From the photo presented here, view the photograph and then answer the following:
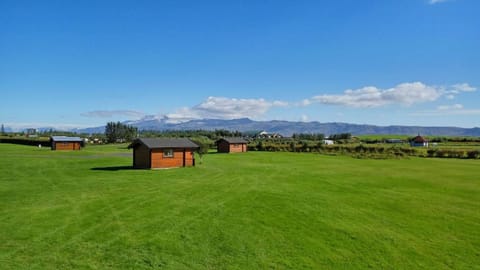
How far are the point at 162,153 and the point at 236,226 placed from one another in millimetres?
22146

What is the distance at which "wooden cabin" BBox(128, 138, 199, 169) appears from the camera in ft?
110

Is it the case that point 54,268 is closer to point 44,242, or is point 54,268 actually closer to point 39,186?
point 44,242

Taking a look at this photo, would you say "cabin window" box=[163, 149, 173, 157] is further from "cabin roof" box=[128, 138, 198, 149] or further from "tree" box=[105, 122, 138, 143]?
"tree" box=[105, 122, 138, 143]

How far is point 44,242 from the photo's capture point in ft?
37.2

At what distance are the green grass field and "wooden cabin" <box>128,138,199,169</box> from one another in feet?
32.8

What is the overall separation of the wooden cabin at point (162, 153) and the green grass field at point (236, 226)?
999cm

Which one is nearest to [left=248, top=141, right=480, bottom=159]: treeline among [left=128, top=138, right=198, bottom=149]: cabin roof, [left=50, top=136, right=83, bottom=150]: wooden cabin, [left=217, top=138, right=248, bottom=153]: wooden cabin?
[left=217, top=138, right=248, bottom=153]: wooden cabin

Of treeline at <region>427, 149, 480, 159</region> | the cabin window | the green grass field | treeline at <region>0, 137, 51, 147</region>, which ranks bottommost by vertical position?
the green grass field

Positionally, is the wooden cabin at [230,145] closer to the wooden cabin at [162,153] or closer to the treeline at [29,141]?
the wooden cabin at [162,153]

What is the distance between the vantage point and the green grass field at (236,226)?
10.2 m

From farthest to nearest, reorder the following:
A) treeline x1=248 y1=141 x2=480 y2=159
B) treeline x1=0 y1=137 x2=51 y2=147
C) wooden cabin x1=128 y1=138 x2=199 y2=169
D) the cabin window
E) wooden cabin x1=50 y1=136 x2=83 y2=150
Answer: treeline x1=0 y1=137 x2=51 y2=147 < wooden cabin x1=50 y1=136 x2=83 y2=150 < treeline x1=248 y1=141 x2=480 y2=159 < the cabin window < wooden cabin x1=128 y1=138 x2=199 y2=169

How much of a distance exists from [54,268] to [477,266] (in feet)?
39.6

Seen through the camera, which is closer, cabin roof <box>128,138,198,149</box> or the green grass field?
the green grass field

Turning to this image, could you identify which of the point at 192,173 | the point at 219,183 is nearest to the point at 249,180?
the point at 219,183
